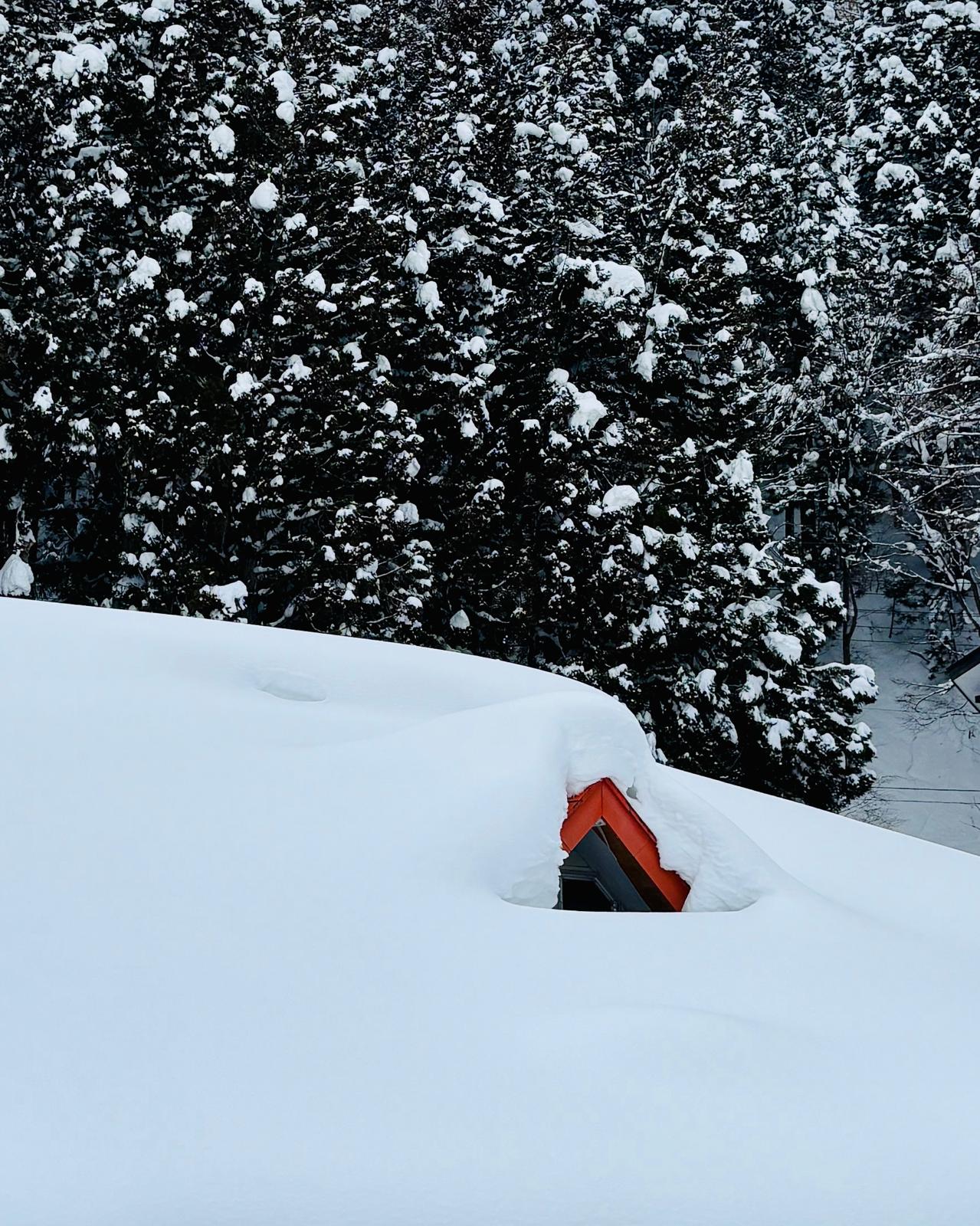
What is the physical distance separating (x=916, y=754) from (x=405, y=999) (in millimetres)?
24504

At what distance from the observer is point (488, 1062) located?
2.21 m

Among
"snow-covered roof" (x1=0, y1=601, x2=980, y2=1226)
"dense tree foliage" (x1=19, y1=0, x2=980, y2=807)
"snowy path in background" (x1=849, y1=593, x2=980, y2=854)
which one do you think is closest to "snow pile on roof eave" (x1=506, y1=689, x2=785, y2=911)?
"snow-covered roof" (x1=0, y1=601, x2=980, y2=1226)

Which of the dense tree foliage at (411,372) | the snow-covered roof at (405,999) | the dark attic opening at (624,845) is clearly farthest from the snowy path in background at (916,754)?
the snow-covered roof at (405,999)

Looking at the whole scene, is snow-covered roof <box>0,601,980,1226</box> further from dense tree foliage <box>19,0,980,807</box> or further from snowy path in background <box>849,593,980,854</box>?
snowy path in background <box>849,593,980,854</box>

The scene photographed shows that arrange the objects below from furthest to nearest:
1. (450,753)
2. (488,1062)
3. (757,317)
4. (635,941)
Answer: (757,317) → (450,753) → (635,941) → (488,1062)

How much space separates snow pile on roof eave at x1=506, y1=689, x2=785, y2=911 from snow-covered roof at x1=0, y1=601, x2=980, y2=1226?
0.05 feet

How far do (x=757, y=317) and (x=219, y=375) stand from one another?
38.4ft

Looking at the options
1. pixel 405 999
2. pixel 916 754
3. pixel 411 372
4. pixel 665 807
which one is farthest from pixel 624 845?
pixel 916 754

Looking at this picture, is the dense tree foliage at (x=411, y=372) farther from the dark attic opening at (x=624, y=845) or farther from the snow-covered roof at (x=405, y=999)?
the snow-covered roof at (x=405, y=999)

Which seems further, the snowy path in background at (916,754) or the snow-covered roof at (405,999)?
the snowy path in background at (916,754)

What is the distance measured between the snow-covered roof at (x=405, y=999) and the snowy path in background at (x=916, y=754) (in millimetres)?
18775

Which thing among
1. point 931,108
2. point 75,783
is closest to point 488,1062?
point 75,783

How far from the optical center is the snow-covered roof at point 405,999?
190cm

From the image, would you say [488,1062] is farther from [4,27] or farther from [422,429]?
[4,27]
